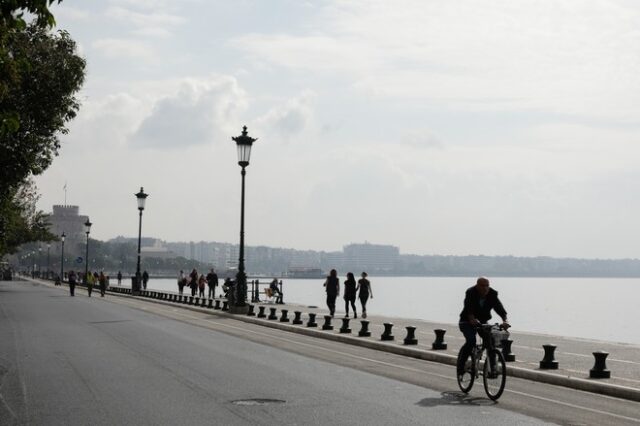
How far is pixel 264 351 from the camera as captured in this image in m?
21.1

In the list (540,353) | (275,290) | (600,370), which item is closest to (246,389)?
(600,370)

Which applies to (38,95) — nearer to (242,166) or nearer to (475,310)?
(242,166)

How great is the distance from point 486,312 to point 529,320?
3722 inches

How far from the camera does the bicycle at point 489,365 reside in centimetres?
1347

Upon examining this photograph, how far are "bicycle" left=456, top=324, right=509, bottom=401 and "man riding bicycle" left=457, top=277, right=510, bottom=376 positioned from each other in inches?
3.7

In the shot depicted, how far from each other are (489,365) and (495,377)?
0.21 metres

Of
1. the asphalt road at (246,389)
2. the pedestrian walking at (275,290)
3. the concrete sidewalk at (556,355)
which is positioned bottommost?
the asphalt road at (246,389)

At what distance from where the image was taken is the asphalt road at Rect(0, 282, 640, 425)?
1143cm

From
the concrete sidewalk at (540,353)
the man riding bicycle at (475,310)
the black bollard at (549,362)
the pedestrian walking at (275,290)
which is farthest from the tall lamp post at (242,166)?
the man riding bicycle at (475,310)

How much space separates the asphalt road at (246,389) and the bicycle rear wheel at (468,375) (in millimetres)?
164

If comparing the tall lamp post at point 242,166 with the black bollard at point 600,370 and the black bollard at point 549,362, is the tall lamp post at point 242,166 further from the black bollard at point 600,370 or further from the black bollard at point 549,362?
the black bollard at point 600,370

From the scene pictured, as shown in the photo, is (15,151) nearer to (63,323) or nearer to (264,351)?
(63,323)

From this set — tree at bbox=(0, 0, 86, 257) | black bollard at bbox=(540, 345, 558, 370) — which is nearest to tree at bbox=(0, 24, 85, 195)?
tree at bbox=(0, 0, 86, 257)

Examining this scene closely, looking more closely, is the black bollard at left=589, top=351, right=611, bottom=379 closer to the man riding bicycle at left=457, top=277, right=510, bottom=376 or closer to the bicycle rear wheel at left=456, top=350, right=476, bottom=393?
the man riding bicycle at left=457, top=277, right=510, bottom=376
